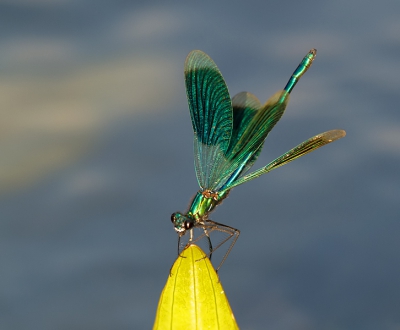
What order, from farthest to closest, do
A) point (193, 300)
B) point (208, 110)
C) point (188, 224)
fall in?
1. point (208, 110)
2. point (188, 224)
3. point (193, 300)

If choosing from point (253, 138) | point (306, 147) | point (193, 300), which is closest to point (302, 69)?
point (253, 138)

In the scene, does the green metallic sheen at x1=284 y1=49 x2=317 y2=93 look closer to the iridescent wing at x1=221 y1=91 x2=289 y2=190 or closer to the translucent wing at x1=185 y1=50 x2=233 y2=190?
the iridescent wing at x1=221 y1=91 x2=289 y2=190

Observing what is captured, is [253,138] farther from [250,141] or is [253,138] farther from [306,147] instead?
[306,147]

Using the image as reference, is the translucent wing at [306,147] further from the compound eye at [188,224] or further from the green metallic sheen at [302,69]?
the green metallic sheen at [302,69]

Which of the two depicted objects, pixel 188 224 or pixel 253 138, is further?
pixel 253 138

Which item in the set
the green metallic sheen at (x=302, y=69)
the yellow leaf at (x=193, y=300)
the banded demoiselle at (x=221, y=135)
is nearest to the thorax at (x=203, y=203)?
the banded demoiselle at (x=221, y=135)

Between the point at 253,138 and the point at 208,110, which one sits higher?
the point at 208,110

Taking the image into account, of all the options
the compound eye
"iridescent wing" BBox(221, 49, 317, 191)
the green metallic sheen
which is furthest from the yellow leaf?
the green metallic sheen
